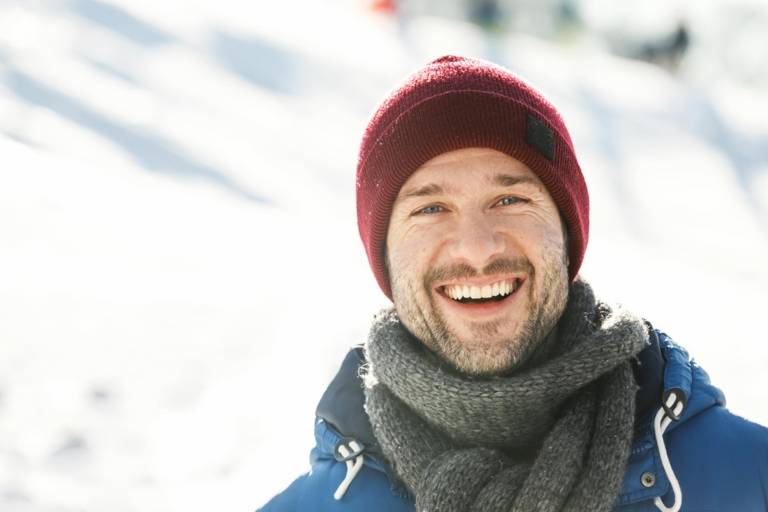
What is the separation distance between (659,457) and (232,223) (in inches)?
184

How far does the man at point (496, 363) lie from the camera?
5.27 feet

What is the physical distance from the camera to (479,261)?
1.79m

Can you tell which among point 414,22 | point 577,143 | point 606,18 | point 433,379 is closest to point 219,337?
point 433,379

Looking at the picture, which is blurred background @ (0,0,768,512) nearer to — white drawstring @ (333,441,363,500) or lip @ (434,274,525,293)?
lip @ (434,274,525,293)

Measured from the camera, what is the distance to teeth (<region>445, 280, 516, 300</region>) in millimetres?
1826

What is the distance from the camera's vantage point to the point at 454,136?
1852 mm

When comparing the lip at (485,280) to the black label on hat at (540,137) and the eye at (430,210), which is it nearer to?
the eye at (430,210)

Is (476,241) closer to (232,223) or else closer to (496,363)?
(496,363)

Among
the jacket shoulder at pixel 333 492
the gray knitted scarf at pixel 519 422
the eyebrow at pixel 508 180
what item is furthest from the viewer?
the eyebrow at pixel 508 180

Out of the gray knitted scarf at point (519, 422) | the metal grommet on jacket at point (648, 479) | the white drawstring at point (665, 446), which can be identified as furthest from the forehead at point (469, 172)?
the metal grommet on jacket at point (648, 479)

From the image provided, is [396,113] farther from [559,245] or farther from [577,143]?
[577,143]

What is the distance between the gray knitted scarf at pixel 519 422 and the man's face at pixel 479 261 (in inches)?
2.5

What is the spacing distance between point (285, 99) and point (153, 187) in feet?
9.16

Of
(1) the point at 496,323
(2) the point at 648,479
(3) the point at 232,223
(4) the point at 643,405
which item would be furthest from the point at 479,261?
(3) the point at 232,223
